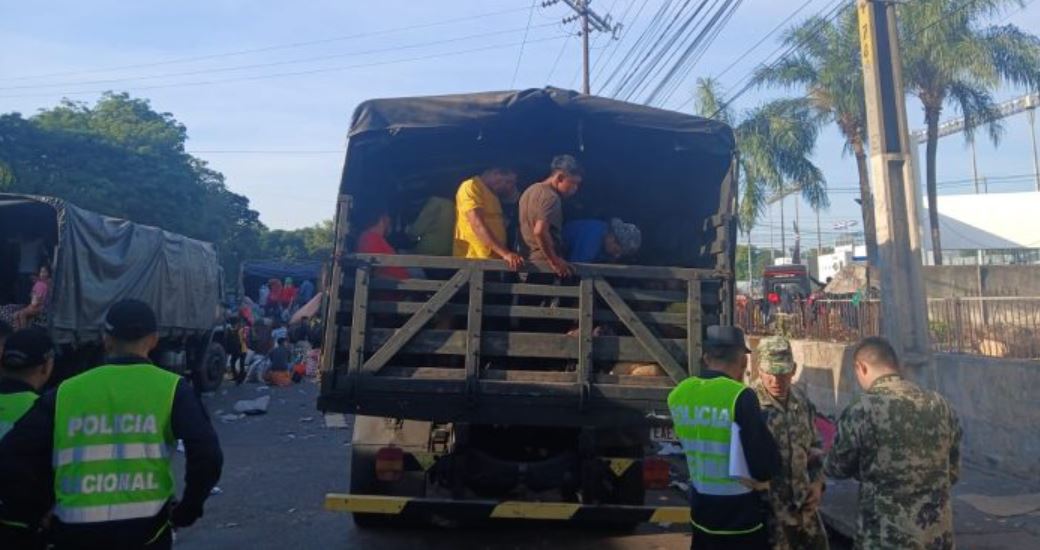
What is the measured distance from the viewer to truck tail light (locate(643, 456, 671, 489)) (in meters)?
5.15

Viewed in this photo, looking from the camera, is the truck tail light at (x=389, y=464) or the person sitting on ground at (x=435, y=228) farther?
the person sitting on ground at (x=435, y=228)

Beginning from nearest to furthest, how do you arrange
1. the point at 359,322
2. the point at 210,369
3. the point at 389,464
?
the point at 359,322
the point at 389,464
the point at 210,369

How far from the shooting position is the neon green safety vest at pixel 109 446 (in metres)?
2.72

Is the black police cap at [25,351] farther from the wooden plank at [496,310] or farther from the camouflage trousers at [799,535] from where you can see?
the camouflage trousers at [799,535]

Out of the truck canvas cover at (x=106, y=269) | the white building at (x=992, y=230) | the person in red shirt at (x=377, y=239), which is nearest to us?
the person in red shirt at (x=377, y=239)

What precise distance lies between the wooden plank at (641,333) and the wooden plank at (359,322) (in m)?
1.37

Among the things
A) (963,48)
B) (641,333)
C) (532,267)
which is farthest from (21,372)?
(963,48)

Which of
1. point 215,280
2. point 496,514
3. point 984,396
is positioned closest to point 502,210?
point 496,514

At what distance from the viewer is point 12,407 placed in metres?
A: 3.29

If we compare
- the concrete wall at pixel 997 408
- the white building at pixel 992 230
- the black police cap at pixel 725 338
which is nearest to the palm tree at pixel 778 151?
the white building at pixel 992 230

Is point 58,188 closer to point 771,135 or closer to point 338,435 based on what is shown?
A: point 338,435

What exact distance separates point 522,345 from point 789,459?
1.76m

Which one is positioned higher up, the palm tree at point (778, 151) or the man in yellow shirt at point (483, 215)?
the palm tree at point (778, 151)

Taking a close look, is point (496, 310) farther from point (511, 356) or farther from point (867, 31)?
point (867, 31)
